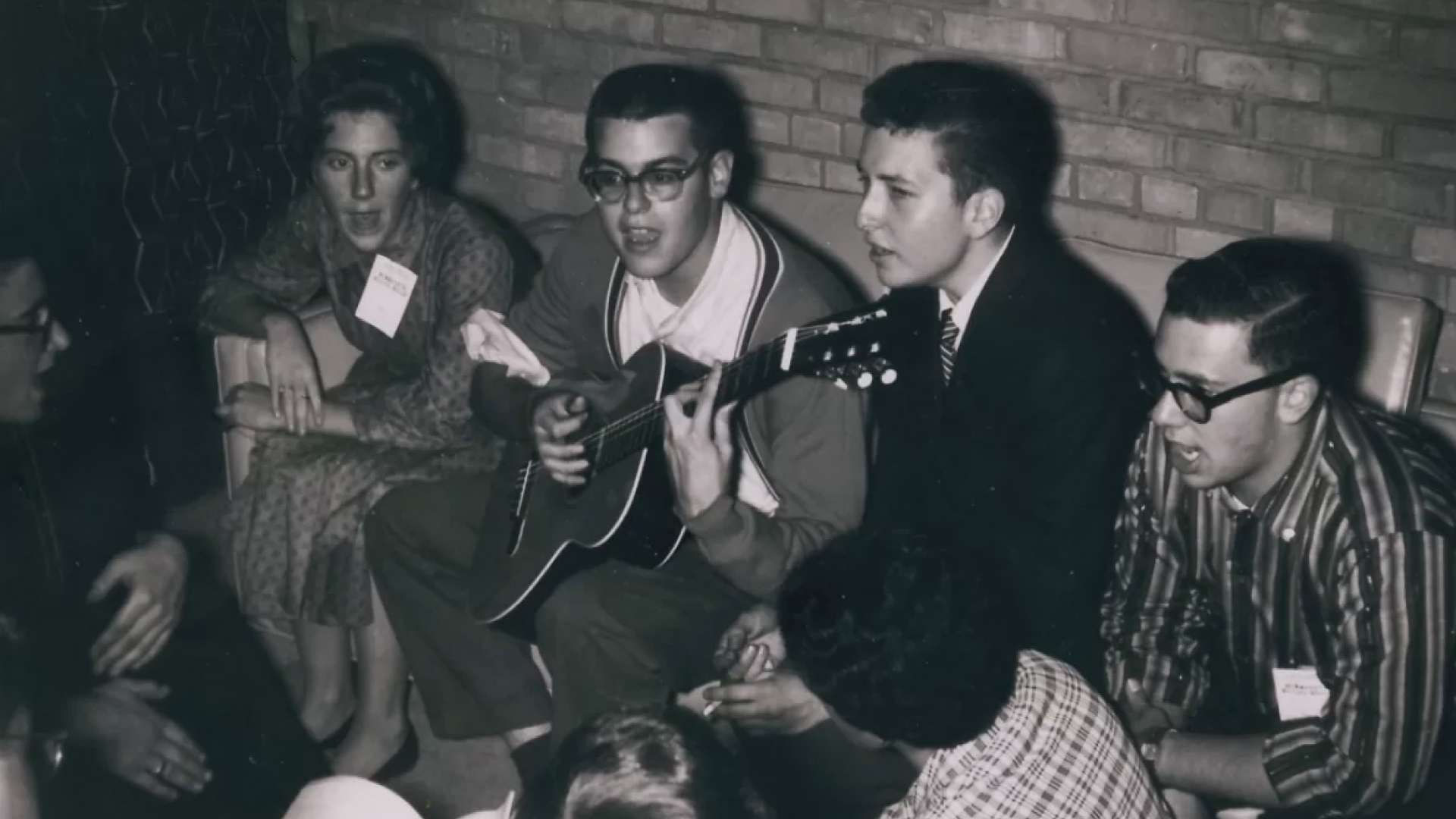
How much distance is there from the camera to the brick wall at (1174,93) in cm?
284

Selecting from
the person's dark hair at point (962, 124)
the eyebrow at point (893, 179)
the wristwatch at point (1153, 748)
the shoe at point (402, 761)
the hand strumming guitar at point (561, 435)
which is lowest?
the shoe at point (402, 761)

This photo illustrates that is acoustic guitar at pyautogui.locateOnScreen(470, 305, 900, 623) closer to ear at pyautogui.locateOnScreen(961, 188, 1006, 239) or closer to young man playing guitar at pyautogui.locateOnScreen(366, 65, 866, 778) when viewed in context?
young man playing guitar at pyautogui.locateOnScreen(366, 65, 866, 778)

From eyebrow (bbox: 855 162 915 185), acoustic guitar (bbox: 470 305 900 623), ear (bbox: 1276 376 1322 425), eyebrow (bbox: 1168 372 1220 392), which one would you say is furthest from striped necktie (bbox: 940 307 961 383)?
ear (bbox: 1276 376 1322 425)

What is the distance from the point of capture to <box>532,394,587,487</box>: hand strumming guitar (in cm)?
266

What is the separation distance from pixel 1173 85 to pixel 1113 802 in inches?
68.4

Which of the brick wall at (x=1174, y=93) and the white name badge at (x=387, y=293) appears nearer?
the brick wall at (x=1174, y=93)

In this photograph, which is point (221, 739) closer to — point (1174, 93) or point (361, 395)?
point (361, 395)

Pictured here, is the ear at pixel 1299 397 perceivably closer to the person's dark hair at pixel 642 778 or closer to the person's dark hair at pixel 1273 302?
the person's dark hair at pixel 1273 302

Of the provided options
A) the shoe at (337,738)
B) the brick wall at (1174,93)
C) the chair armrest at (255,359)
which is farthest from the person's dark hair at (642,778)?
the brick wall at (1174,93)

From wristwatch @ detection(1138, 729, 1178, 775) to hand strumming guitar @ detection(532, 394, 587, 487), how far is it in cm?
104

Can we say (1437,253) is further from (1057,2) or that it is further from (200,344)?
(200,344)

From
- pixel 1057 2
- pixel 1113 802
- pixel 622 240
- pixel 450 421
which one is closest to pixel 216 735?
pixel 450 421

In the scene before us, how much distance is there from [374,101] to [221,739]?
1.31m

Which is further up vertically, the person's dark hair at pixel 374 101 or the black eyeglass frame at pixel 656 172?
the person's dark hair at pixel 374 101
